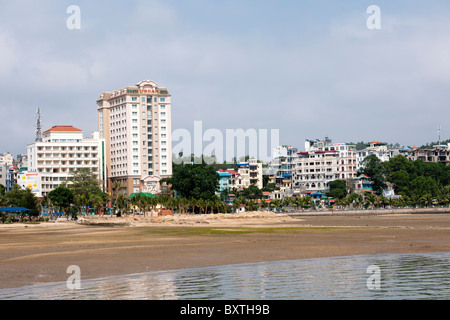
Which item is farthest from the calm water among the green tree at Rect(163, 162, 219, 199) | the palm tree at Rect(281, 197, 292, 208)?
the palm tree at Rect(281, 197, 292, 208)

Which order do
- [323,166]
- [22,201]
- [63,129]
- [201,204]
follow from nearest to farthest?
1. [22,201]
2. [201,204]
3. [63,129]
4. [323,166]

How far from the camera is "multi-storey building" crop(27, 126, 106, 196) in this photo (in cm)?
16750

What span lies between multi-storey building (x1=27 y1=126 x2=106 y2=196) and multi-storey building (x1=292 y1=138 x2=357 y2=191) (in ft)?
206

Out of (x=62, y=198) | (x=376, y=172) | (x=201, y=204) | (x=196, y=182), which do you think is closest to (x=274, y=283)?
(x=62, y=198)

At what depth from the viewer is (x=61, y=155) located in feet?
560

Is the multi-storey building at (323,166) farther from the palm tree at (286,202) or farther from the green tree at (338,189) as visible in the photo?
the palm tree at (286,202)

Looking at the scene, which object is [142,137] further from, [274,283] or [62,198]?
[274,283]

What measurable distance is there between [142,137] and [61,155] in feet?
75.5

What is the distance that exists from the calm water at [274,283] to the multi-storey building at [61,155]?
478 ft

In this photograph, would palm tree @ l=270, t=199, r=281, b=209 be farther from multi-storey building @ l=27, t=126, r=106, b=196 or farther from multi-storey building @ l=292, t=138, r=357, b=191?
multi-storey building @ l=27, t=126, r=106, b=196

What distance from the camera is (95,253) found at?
3331 centimetres

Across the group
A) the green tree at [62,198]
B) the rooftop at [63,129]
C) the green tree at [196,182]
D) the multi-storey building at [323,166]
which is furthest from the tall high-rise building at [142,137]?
the multi-storey building at [323,166]

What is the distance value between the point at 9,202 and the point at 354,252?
8398 centimetres
